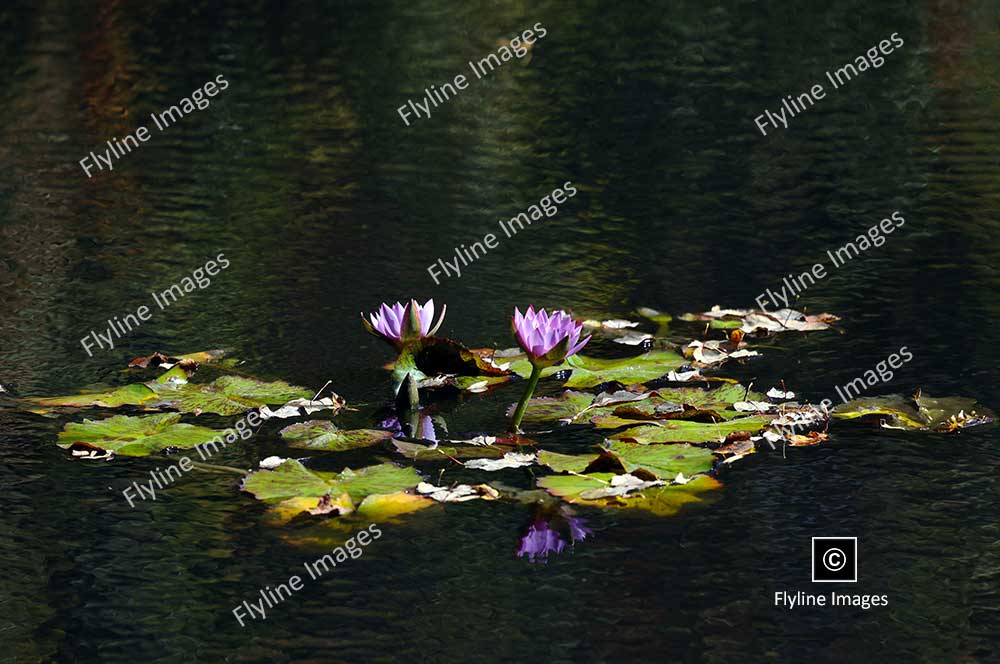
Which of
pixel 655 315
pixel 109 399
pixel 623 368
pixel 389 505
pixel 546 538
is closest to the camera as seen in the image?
pixel 546 538

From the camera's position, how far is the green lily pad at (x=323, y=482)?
3.14 metres

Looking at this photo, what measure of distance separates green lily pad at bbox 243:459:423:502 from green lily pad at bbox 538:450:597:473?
0.97 feet

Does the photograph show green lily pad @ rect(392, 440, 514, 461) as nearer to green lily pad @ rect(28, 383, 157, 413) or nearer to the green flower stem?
the green flower stem

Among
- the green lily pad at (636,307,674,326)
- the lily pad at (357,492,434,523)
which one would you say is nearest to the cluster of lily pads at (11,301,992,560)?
the lily pad at (357,492,434,523)

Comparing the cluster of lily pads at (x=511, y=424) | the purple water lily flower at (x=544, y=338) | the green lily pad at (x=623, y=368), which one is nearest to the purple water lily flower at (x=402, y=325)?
the cluster of lily pads at (x=511, y=424)

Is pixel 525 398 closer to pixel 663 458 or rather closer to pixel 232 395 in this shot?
pixel 663 458

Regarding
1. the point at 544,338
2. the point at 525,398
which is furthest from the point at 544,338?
the point at 525,398

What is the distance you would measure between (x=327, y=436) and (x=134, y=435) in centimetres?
49

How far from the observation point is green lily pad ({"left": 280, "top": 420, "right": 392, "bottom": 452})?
3463mm

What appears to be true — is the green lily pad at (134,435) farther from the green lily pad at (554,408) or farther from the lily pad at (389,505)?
the green lily pad at (554,408)

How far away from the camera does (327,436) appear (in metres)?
3.48

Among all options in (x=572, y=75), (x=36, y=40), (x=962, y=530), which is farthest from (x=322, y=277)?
(x=36, y=40)

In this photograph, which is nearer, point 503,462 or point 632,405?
point 503,462

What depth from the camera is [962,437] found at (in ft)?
11.4
